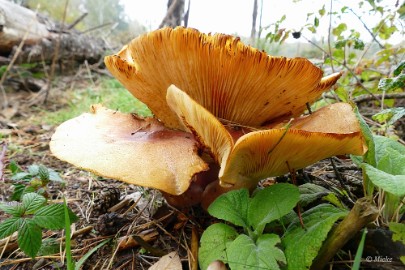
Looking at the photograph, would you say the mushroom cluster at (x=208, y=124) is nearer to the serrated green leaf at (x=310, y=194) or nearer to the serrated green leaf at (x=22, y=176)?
the serrated green leaf at (x=310, y=194)

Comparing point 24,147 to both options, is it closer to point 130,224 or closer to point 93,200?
point 93,200

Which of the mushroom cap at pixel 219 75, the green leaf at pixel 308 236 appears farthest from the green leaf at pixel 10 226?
the green leaf at pixel 308 236

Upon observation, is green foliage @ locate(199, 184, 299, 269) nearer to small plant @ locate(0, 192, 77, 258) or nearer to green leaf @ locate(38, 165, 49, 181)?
small plant @ locate(0, 192, 77, 258)

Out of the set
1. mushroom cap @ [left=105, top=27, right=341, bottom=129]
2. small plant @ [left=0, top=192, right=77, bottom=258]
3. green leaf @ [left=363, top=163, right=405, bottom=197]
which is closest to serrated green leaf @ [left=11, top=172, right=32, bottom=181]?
small plant @ [left=0, top=192, right=77, bottom=258]

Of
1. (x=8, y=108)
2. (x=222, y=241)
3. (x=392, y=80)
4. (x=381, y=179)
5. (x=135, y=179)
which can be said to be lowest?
(x=8, y=108)

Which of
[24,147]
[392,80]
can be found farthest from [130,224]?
[24,147]

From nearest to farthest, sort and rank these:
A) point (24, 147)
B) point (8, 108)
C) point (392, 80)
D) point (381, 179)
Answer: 1. point (381, 179)
2. point (392, 80)
3. point (24, 147)
4. point (8, 108)

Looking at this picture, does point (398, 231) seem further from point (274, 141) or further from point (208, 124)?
point (208, 124)

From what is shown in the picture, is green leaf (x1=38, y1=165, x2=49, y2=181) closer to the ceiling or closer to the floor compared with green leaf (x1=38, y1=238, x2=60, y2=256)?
closer to the ceiling
